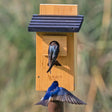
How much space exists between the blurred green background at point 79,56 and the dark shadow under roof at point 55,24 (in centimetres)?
247

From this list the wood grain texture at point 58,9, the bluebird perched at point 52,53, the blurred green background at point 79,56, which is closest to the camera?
the bluebird perched at point 52,53

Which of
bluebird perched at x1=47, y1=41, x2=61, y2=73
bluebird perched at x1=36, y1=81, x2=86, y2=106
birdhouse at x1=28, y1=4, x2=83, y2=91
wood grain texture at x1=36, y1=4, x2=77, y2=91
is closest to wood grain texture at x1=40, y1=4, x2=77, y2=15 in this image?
birdhouse at x1=28, y1=4, x2=83, y2=91

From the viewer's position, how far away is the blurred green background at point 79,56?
634 centimetres

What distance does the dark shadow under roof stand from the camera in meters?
3.70

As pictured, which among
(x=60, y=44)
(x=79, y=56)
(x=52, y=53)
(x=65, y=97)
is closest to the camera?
(x=65, y=97)

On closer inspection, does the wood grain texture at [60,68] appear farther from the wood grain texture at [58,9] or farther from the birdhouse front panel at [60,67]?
the wood grain texture at [58,9]

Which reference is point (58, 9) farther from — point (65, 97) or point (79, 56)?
point (79, 56)

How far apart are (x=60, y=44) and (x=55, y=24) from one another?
0.19 m

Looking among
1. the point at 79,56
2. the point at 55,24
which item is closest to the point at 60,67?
the point at 55,24

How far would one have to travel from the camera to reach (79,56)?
20.5 ft

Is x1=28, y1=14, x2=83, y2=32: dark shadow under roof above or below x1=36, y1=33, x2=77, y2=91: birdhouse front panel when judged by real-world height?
above

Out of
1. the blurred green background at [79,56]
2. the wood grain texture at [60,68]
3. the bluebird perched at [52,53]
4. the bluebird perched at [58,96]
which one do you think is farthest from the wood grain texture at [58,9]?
the blurred green background at [79,56]

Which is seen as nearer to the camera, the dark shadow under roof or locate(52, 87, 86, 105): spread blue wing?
locate(52, 87, 86, 105): spread blue wing

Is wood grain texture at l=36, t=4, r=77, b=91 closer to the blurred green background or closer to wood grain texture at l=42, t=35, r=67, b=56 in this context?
wood grain texture at l=42, t=35, r=67, b=56
